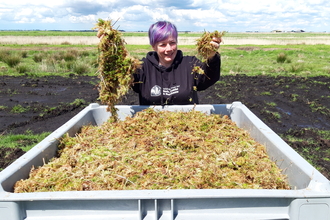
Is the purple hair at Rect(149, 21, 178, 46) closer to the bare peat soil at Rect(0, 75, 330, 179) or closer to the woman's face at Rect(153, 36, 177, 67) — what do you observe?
the woman's face at Rect(153, 36, 177, 67)

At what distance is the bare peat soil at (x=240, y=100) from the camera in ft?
21.8

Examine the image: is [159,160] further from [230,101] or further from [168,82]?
[230,101]

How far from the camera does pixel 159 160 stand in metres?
2.18

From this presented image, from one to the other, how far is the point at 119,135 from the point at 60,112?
21.4 ft

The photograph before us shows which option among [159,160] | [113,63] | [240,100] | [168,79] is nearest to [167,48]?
[168,79]

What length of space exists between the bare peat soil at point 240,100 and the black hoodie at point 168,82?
2988 millimetres

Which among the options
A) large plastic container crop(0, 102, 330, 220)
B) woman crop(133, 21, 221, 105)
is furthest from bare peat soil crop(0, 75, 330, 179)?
large plastic container crop(0, 102, 330, 220)

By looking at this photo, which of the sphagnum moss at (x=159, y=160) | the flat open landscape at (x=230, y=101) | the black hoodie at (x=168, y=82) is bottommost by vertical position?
the flat open landscape at (x=230, y=101)

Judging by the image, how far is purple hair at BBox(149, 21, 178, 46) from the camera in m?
3.43

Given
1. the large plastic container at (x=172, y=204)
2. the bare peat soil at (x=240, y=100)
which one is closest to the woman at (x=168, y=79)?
the large plastic container at (x=172, y=204)

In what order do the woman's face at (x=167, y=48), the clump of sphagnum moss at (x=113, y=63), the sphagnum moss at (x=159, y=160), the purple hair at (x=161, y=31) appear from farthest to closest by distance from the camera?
the woman's face at (x=167, y=48) < the purple hair at (x=161, y=31) < the clump of sphagnum moss at (x=113, y=63) < the sphagnum moss at (x=159, y=160)

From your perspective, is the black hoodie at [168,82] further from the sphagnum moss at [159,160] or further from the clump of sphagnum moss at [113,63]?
the sphagnum moss at [159,160]

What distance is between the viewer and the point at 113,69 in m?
3.16

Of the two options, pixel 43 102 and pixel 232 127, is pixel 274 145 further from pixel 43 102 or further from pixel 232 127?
pixel 43 102
